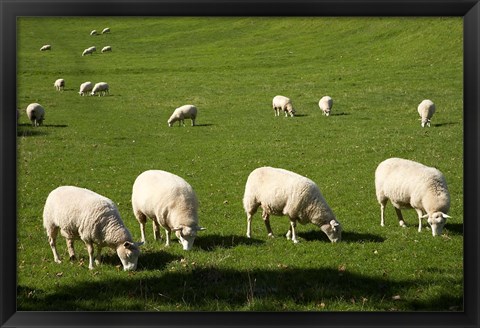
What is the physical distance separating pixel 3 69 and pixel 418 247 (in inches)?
288

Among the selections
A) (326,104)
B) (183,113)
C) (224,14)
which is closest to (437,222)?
(224,14)

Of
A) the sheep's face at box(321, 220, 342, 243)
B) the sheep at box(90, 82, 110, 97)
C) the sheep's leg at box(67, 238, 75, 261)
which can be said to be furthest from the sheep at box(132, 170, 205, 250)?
the sheep at box(90, 82, 110, 97)

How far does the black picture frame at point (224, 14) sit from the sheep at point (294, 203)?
11.2 feet

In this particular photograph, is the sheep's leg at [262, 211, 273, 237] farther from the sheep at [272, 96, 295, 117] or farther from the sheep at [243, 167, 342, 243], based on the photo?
the sheep at [272, 96, 295, 117]

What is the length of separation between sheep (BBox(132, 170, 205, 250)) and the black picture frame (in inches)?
112

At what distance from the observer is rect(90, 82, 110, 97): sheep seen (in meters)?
24.6

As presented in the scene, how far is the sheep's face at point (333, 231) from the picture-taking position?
1089 cm

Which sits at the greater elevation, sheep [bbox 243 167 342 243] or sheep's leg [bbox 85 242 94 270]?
sheep [bbox 243 167 342 243]

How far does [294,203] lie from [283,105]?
16.9 m

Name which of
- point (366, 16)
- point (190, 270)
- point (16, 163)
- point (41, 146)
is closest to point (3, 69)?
point (16, 163)

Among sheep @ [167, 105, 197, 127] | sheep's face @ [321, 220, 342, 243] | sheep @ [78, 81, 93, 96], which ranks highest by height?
sheep @ [78, 81, 93, 96]

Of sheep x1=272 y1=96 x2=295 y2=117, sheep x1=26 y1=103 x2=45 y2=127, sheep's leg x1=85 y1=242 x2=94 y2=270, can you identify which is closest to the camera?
sheep's leg x1=85 y1=242 x2=94 y2=270

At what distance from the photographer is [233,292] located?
8.39 metres

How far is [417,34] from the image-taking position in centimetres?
2011
